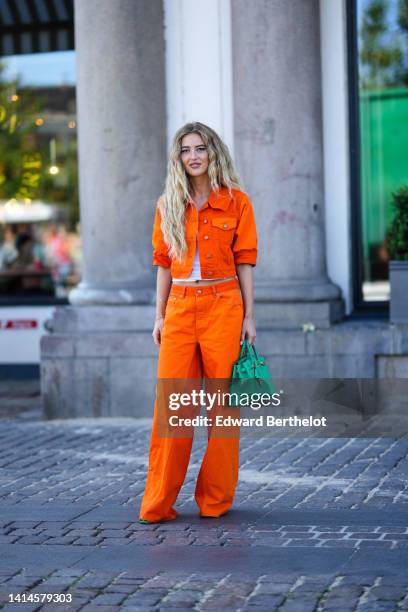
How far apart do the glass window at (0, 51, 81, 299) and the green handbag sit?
750 cm

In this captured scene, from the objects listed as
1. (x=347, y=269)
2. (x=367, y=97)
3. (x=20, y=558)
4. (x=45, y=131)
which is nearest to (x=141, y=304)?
(x=347, y=269)

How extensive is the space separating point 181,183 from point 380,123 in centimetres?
535

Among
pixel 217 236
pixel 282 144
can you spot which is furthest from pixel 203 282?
pixel 282 144

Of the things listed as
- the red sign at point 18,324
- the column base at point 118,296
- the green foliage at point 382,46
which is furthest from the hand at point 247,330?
the red sign at point 18,324

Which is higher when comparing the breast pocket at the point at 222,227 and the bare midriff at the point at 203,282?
the breast pocket at the point at 222,227

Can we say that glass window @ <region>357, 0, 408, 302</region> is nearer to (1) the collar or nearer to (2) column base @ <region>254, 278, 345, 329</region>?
(2) column base @ <region>254, 278, 345, 329</region>

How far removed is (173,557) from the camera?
569 cm

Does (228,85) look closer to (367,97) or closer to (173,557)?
(367,97)

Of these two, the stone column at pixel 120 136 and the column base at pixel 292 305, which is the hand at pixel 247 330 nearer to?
the column base at pixel 292 305

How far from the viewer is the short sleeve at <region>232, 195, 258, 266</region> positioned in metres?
6.42

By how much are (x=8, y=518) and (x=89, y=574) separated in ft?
4.37

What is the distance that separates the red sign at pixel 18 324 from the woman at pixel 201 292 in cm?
722

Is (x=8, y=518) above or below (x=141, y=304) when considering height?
below

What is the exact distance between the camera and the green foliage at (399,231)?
10.1m
